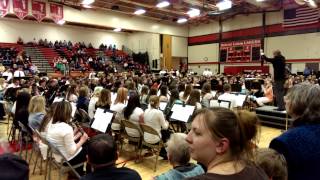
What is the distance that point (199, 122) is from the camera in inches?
45.4

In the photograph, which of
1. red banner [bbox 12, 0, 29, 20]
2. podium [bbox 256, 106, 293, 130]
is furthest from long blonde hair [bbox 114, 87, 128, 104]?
red banner [bbox 12, 0, 29, 20]

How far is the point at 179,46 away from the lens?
26.8m

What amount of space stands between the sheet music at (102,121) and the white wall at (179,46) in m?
22.1

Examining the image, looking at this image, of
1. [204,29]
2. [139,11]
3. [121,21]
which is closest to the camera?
[139,11]

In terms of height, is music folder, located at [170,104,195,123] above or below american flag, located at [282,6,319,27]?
below

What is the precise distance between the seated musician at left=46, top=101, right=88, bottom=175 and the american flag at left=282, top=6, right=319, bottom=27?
17.8m

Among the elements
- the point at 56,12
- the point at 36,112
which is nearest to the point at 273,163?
the point at 36,112

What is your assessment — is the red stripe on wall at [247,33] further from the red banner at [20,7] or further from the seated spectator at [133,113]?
the seated spectator at [133,113]

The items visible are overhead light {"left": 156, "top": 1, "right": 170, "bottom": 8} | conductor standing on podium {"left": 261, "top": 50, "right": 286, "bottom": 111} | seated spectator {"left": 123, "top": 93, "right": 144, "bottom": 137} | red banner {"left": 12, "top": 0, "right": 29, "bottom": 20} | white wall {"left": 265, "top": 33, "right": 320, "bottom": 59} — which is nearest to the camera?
seated spectator {"left": 123, "top": 93, "right": 144, "bottom": 137}

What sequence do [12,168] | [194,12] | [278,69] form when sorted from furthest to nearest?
1. [194,12]
2. [278,69]
3. [12,168]

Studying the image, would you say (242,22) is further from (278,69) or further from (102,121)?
(102,121)

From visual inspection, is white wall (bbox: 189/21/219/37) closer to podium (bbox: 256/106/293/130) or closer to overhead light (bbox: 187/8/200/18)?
overhead light (bbox: 187/8/200/18)

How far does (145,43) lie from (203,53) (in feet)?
17.5

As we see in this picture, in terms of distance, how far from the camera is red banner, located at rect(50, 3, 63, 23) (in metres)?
17.7
